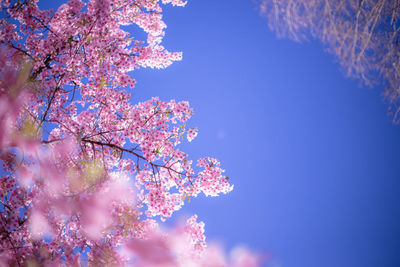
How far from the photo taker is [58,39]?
161 inches

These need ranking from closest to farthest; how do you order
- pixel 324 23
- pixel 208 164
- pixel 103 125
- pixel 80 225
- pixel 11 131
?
pixel 324 23
pixel 11 131
pixel 80 225
pixel 208 164
pixel 103 125

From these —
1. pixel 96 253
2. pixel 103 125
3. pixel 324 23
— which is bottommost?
pixel 96 253

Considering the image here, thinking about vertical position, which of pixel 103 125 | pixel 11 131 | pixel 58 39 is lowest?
pixel 11 131

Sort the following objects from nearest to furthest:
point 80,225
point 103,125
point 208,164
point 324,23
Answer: point 324,23 < point 80,225 < point 208,164 < point 103,125

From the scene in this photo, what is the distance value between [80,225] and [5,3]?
446 cm

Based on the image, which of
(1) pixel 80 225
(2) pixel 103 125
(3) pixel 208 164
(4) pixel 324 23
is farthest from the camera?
(2) pixel 103 125

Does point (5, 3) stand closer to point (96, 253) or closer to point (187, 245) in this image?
point (96, 253)

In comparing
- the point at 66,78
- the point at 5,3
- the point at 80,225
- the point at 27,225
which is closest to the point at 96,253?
the point at 80,225

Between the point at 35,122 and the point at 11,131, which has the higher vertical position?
the point at 35,122

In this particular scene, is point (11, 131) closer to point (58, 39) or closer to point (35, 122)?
point (35, 122)

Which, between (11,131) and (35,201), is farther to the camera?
(35,201)

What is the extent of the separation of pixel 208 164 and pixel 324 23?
3.03 metres

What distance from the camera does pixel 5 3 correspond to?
163 inches

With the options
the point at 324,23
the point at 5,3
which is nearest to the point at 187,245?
the point at 324,23
